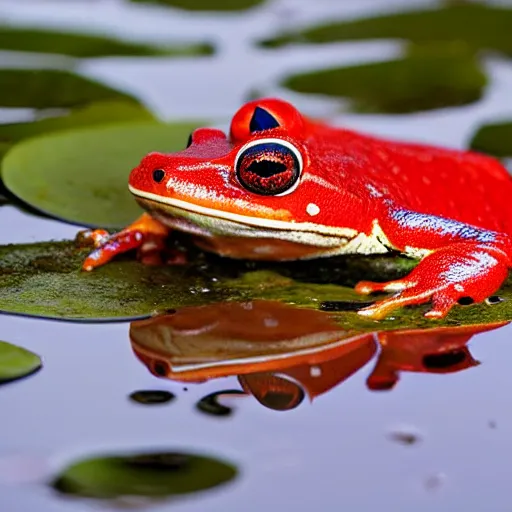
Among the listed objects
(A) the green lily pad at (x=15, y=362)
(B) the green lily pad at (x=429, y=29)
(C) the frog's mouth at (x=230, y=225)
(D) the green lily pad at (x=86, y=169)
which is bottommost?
(A) the green lily pad at (x=15, y=362)

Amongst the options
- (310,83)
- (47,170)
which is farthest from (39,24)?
(47,170)

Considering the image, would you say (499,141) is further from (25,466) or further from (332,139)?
(25,466)

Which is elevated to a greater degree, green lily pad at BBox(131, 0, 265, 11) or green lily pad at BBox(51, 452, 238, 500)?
green lily pad at BBox(131, 0, 265, 11)

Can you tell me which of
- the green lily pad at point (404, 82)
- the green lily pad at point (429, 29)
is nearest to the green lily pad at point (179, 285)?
the green lily pad at point (404, 82)

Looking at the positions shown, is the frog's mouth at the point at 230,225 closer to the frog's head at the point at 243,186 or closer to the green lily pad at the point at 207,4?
the frog's head at the point at 243,186

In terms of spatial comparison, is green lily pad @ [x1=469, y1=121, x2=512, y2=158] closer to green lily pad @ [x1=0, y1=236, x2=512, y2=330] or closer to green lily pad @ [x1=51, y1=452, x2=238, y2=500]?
green lily pad @ [x1=0, y1=236, x2=512, y2=330]

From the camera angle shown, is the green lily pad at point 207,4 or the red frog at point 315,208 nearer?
the red frog at point 315,208

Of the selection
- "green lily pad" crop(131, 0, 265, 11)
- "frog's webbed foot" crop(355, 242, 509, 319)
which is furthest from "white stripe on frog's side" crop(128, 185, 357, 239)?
"green lily pad" crop(131, 0, 265, 11)
